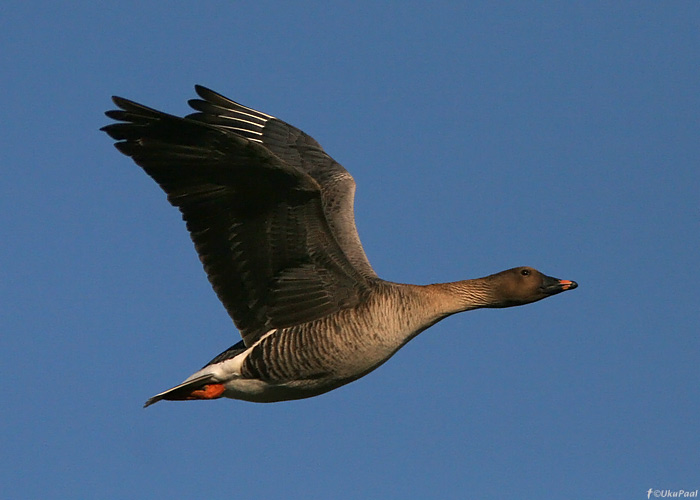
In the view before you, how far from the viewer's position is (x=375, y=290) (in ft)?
41.1

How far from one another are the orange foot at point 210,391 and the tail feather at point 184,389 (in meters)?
0.05

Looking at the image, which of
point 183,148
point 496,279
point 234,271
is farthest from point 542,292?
point 183,148

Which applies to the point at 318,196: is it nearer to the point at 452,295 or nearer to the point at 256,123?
the point at 452,295

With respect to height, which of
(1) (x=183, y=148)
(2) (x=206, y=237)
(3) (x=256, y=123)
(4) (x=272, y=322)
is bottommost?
(4) (x=272, y=322)

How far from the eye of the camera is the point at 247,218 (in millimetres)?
11836

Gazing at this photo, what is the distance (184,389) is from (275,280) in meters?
2.06

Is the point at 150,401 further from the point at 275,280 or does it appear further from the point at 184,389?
the point at 275,280

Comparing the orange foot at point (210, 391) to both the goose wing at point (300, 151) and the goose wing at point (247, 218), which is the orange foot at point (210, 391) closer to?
the goose wing at point (247, 218)

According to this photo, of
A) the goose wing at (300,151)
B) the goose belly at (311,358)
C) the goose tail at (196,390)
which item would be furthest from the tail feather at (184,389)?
the goose wing at (300,151)

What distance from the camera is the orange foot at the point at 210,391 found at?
42.3 feet

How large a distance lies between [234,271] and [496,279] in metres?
3.69

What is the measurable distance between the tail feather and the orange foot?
5 cm

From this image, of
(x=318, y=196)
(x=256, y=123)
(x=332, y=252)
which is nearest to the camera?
(x=318, y=196)

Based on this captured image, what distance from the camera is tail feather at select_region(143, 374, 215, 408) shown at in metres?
12.8
